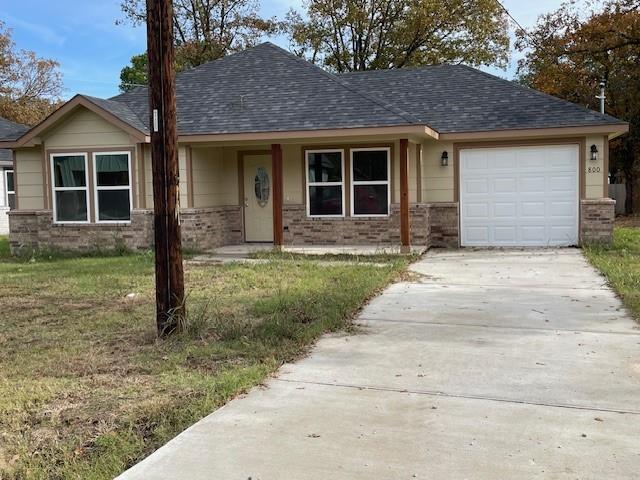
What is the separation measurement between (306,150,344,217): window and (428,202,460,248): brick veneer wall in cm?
208

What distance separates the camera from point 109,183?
14.3m

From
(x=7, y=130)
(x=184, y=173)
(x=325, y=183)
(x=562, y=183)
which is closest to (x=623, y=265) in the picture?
(x=562, y=183)

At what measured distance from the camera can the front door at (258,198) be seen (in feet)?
50.4

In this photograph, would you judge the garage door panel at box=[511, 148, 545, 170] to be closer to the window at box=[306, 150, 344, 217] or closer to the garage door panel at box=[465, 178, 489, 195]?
the garage door panel at box=[465, 178, 489, 195]

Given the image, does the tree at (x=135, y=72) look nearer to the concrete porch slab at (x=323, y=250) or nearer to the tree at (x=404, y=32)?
the tree at (x=404, y=32)

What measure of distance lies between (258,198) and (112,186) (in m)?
3.35

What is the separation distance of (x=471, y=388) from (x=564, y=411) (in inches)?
28.5

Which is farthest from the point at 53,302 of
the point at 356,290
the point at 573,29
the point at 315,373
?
the point at 573,29

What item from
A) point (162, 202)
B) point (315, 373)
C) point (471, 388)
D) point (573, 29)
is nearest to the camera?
point (471, 388)

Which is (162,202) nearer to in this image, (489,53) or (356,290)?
(356,290)

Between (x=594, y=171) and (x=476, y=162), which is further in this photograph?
(x=476, y=162)

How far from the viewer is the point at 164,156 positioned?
6.21 metres

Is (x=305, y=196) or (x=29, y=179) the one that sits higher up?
(x=29, y=179)

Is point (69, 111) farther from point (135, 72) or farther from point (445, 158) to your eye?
point (135, 72)
